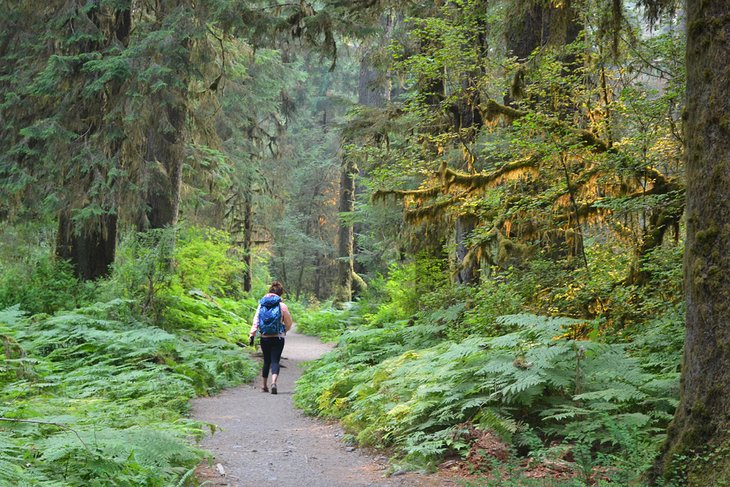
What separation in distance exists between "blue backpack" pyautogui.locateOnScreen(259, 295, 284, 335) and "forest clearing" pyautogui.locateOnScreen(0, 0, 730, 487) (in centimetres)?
10

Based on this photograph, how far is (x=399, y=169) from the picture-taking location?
12406mm

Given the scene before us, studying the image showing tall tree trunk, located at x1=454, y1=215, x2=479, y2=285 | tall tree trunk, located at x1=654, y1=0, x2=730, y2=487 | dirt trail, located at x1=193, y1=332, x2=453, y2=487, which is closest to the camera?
tall tree trunk, located at x1=654, y1=0, x2=730, y2=487

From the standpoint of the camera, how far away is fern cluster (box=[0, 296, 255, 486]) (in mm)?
4129

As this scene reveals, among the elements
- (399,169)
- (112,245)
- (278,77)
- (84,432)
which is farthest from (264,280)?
(84,432)

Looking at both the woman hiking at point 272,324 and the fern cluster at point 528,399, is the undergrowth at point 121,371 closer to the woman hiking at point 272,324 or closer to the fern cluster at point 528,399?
the woman hiking at point 272,324

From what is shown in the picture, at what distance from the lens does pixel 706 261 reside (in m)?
3.72

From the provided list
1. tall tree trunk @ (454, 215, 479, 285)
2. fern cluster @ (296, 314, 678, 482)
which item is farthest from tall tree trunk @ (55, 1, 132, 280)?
fern cluster @ (296, 314, 678, 482)

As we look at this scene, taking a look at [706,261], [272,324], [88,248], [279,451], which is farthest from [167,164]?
[706,261]

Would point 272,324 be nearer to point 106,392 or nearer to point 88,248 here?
point 106,392

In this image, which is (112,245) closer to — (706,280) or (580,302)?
(580,302)

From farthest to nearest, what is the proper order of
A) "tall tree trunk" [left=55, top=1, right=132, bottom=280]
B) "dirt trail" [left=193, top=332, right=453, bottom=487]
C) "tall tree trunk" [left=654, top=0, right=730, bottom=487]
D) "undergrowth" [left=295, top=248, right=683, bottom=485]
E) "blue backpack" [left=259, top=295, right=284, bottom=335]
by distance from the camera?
1. "tall tree trunk" [left=55, top=1, right=132, bottom=280]
2. "blue backpack" [left=259, top=295, right=284, bottom=335]
3. "dirt trail" [left=193, top=332, right=453, bottom=487]
4. "undergrowth" [left=295, top=248, right=683, bottom=485]
5. "tall tree trunk" [left=654, top=0, right=730, bottom=487]

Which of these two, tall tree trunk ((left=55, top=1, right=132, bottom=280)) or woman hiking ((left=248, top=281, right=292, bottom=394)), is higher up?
tall tree trunk ((left=55, top=1, right=132, bottom=280))

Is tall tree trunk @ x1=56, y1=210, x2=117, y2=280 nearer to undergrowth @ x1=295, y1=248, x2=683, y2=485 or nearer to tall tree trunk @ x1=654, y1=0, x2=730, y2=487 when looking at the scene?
undergrowth @ x1=295, y1=248, x2=683, y2=485

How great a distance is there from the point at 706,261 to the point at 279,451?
4.44 meters
